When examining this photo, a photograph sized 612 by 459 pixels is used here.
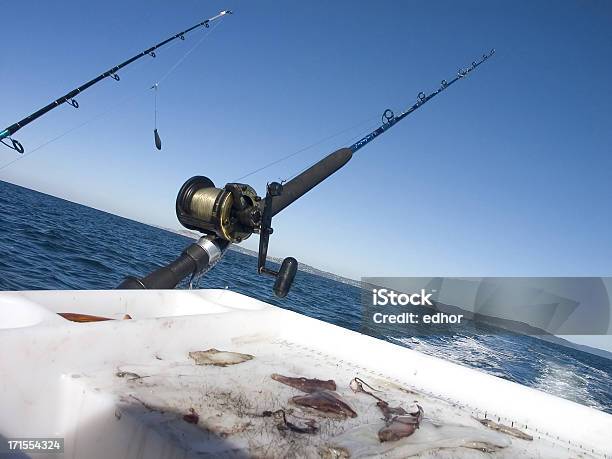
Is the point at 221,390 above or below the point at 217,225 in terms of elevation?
below

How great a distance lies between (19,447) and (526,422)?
9.60 ft

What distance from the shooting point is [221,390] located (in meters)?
2.16

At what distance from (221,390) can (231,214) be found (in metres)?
1.76

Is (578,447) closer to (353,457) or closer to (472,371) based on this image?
(472,371)

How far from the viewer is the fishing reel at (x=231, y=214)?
3.44 m

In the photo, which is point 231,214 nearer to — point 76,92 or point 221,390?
point 221,390

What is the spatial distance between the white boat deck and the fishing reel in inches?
19.3

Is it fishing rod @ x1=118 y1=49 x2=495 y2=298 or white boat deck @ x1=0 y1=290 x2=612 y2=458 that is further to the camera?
fishing rod @ x1=118 y1=49 x2=495 y2=298

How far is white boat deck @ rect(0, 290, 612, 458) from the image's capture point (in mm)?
1662

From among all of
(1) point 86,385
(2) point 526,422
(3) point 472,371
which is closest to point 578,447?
(2) point 526,422

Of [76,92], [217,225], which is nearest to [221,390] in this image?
[217,225]

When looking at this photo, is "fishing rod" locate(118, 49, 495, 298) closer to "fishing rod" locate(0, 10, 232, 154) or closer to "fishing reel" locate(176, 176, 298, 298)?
"fishing reel" locate(176, 176, 298, 298)

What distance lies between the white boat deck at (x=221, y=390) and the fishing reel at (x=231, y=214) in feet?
1.61

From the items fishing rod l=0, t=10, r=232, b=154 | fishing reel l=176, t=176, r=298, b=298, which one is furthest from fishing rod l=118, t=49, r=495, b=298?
fishing rod l=0, t=10, r=232, b=154
